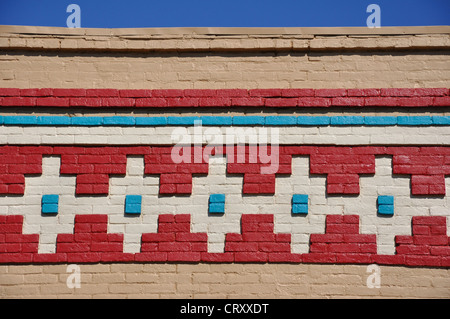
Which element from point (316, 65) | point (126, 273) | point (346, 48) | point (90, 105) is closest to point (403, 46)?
point (346, 48)

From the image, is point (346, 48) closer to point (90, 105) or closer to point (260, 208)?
point (260, 208)

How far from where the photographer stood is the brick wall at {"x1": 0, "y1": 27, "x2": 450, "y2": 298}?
4512 mm

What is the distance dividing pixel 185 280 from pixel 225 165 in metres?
1.26

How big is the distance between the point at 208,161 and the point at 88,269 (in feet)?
5.47

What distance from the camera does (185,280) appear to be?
14.8 ft

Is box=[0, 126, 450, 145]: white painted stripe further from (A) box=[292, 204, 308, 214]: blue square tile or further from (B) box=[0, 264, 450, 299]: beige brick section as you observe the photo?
(B) box=[0, 264, 450, 299]: beige brick section

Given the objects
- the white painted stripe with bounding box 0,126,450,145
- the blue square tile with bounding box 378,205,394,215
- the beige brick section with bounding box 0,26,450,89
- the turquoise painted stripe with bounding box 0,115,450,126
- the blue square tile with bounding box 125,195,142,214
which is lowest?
the blue square tile with bounding box 378,205,394,215

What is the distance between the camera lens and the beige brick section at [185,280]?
14.7 feet

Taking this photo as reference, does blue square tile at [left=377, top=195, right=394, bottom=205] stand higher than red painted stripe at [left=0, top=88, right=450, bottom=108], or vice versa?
red painted stripe at [left=0, top=88, right=450, bottom=108]

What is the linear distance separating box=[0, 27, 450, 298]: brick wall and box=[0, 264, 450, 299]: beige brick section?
0.01 meters

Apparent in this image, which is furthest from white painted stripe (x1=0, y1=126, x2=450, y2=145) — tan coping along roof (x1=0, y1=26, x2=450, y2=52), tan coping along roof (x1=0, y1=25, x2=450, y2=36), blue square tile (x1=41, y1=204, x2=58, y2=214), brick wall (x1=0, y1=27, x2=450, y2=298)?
tan coping along roof (x1=0, y1=25, x2=450, y2=36)

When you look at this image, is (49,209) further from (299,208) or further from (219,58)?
(299,208)

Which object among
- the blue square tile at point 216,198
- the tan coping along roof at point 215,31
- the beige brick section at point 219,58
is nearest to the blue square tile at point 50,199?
the beige brick section at point 219,58

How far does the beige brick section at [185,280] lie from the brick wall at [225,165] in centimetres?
1
